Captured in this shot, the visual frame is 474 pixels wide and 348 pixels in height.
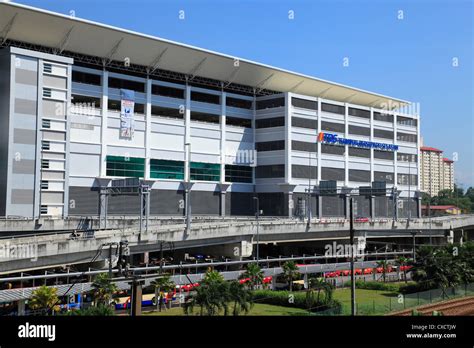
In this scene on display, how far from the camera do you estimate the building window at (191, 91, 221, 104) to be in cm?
7956

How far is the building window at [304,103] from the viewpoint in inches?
3346

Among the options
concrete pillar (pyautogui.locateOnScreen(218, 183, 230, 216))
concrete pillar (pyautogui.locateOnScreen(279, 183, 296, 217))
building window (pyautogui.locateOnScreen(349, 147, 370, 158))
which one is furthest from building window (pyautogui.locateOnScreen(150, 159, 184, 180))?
building window (pyautogui.locateOnScreen(349, 147, 370, 158))

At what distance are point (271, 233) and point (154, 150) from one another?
23.8 m

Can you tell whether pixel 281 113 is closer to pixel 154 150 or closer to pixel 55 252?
pixel 154 150

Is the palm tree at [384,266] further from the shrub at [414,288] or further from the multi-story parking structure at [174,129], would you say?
the multi-story parking structure at [174,129]

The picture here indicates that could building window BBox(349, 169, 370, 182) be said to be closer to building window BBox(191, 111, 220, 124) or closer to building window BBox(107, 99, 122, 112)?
building window BBox(191, 111, 220, 124)

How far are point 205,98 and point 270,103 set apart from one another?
12.2 metres

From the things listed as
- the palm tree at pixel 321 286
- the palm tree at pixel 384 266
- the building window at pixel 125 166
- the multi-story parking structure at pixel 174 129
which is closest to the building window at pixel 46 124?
the multi-story parking structure at pixel 174 129

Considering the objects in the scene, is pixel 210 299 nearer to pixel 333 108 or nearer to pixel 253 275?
pixel 253 275

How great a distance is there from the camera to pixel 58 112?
2331 inches

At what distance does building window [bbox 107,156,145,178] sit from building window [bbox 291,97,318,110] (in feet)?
92.3

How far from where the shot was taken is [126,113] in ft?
230

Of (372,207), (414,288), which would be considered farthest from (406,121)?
(414,288)
